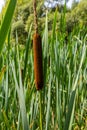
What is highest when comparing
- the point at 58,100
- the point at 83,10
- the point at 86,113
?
the point at 83,10

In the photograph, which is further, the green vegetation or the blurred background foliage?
the blurred background foliage

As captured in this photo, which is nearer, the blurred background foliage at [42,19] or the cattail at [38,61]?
the cattail at [38,61]

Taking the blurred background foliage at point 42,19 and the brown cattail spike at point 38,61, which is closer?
the brown cattail spike at point 38,61

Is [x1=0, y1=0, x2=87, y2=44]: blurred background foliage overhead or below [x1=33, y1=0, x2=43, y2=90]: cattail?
overhead

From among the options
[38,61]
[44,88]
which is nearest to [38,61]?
[38,61]

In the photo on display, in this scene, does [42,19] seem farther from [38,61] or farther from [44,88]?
[38,61]

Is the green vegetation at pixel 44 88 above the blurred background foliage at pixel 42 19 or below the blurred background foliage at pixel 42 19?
below

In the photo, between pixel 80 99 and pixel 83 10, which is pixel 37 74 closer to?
pixel 80 99

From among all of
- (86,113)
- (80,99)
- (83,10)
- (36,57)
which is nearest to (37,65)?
(36,57)

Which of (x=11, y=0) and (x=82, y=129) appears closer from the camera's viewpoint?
(x=11, y=0)

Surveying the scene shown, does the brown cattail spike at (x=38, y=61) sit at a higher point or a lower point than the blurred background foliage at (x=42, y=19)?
lower

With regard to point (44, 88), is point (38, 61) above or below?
above
